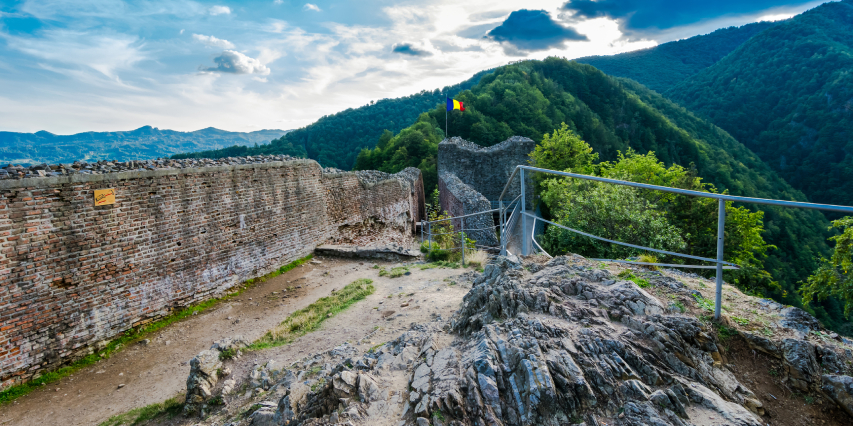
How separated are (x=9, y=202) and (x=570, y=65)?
7586 cm

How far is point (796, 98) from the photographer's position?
60.4m

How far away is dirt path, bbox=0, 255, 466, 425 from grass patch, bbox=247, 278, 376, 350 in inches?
9.8

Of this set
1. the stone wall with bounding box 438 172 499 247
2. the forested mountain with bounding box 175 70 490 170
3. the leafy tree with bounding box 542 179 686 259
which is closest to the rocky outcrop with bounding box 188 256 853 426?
the leafy tree with bounding box 542 179 686 259

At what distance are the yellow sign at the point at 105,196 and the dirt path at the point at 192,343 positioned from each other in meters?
2.57

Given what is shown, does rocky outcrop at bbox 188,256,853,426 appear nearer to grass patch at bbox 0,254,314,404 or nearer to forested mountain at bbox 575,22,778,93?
grass patch at bbox 0,254,314,404

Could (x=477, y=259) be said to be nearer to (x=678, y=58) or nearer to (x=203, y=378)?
(x=203, y=378)

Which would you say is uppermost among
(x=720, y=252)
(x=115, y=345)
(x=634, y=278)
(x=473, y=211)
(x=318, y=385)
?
(x=720, y=252)

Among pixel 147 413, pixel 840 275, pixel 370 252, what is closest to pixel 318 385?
pixel 147 413

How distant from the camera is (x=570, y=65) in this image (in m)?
69.0

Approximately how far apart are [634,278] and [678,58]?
12825 cm

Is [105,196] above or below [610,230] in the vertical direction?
above

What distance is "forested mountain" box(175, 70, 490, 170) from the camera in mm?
60872

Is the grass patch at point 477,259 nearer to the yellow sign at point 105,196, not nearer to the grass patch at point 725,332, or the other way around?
the grass patch at point 725,332

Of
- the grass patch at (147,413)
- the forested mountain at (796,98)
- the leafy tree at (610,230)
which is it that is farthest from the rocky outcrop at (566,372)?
the forested mountain at (796,98)
